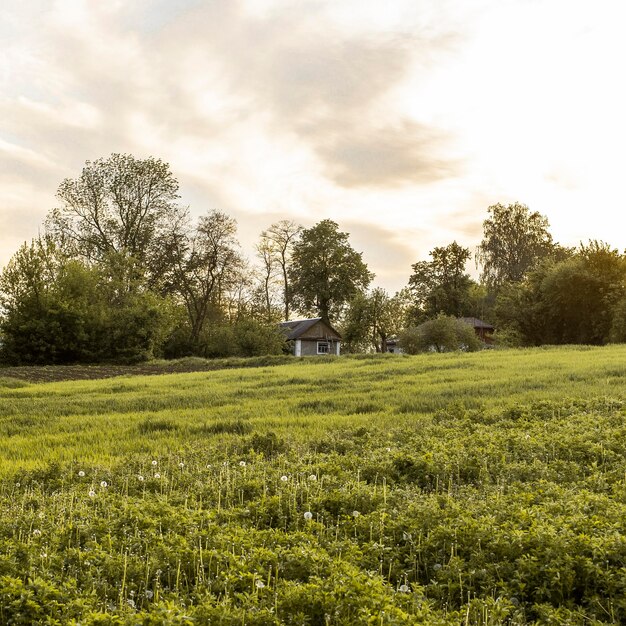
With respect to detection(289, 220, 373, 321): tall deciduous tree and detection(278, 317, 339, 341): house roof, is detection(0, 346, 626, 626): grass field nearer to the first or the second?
detection(278, 317, 339, 341): house roof

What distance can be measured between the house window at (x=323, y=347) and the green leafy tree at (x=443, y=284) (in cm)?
2097

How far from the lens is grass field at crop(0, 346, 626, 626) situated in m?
4.46

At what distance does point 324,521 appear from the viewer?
6605 millimetres

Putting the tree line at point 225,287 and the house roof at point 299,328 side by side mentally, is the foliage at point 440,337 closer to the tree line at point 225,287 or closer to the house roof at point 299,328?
the tree line at point 225,287

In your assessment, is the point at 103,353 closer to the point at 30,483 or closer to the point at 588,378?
the point at 588,378

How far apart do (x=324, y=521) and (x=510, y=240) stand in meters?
86.9

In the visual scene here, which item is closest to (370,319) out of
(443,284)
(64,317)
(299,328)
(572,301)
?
(299,328)

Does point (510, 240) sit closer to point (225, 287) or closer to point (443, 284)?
point (443, 284)

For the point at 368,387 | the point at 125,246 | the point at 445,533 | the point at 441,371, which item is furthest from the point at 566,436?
the point at 125,246

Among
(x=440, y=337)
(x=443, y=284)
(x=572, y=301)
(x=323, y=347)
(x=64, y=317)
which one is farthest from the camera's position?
(x=443, y=284)

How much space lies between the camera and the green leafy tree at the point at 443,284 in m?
92.0

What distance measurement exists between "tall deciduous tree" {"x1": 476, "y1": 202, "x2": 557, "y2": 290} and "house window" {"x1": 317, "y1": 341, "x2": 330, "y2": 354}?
2830cm

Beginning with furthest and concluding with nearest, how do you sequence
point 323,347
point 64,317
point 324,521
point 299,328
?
1. point 323,347
2. point 299,328
3. point 64,317
4. point 324,521

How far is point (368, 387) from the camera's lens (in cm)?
2030
